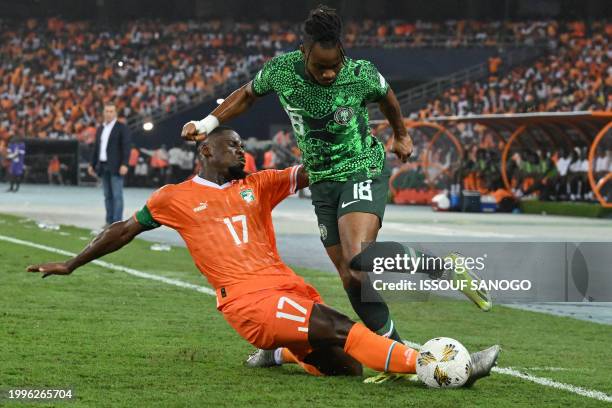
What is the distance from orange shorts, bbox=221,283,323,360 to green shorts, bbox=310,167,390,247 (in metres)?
0.53

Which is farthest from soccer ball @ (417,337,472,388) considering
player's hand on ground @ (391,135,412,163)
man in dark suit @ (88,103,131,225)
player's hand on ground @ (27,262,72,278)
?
man in dark suit @ (88,103,131,225)

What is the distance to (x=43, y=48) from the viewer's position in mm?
59812

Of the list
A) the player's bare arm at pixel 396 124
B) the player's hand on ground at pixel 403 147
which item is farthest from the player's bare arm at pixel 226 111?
the player's hand on ground at pixel 403 147

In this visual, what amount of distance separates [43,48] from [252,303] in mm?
54885

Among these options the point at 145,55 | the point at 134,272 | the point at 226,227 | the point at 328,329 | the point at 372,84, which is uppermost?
the point at 145,55

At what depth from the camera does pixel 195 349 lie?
26.9 ft

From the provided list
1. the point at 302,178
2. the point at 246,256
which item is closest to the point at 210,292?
the point at 302,178

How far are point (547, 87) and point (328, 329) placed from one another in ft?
124

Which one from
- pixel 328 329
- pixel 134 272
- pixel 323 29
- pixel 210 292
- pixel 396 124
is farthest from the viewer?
pixel 134 272

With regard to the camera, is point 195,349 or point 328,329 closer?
point 328,329

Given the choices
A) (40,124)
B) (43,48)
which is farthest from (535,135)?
(43,48)

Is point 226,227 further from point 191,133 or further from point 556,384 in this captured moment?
point 556,384

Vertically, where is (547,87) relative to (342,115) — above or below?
above

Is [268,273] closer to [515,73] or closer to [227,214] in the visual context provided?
[227,214]
